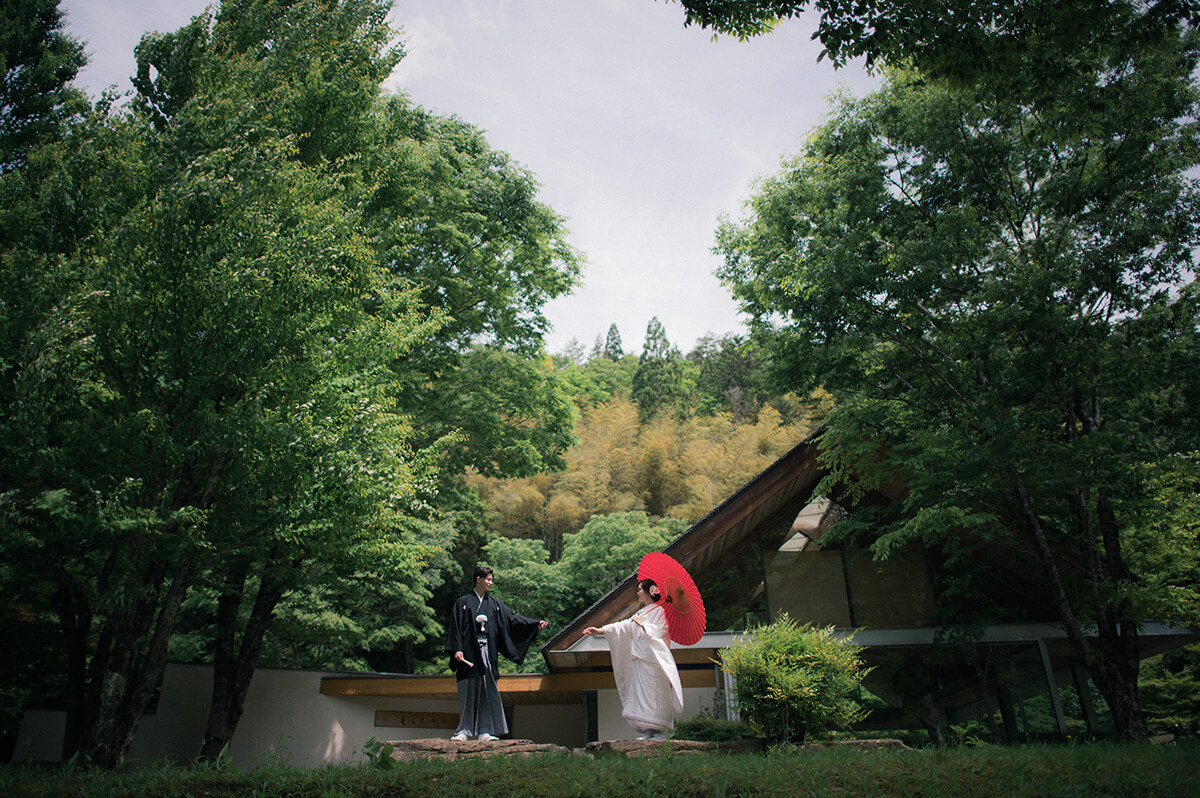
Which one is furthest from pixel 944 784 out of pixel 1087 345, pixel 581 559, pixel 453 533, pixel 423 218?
pixel 453 533

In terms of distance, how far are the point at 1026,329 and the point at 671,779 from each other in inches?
288

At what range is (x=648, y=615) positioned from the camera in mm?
6781

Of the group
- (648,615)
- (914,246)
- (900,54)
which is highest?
(914,246)

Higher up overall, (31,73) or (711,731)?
(31,73)

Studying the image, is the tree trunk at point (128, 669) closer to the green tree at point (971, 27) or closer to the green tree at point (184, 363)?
the green tree at point (184, 363)

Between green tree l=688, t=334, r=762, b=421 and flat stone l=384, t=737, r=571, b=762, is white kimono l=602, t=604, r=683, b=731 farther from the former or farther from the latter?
green tree l=688, t=334, r=762, b=421

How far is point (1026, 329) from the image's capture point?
822cm

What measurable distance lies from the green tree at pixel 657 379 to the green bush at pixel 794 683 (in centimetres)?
2881

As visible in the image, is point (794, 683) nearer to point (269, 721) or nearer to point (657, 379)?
point (269, 721)

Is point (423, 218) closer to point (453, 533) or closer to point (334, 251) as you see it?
point (334, 251)

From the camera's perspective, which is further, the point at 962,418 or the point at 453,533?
the point at 453,533

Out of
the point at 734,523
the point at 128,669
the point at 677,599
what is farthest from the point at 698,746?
the point at 128,669

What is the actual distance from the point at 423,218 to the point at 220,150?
5.83m

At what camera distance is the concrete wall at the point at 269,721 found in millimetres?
10055
